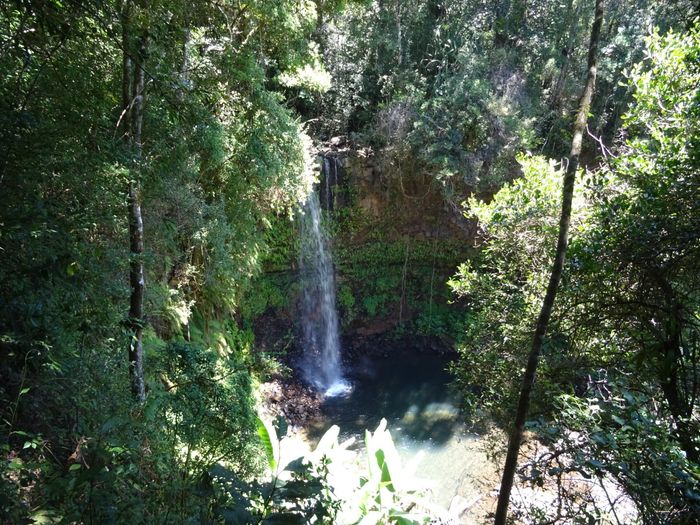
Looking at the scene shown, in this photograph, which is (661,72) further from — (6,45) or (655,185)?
(6,45)

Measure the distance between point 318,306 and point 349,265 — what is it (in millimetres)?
1963

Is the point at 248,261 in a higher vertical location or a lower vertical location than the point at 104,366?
higher

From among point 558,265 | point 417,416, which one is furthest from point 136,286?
point 417,416

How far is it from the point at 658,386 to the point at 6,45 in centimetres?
626

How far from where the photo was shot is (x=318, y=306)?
47.4 feet

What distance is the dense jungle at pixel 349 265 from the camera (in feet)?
9.36

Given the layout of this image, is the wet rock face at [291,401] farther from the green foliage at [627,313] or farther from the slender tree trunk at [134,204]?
the green foliage at [627,313]

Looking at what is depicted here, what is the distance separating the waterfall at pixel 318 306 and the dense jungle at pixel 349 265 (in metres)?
0.11

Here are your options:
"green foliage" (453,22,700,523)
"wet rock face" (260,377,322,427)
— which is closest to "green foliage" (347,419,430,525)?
"green foliage" (453,22,700,523)

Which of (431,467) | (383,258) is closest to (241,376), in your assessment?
(431,467)

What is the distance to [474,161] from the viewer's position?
12672 millimetres

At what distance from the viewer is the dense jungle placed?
2854 millimetres

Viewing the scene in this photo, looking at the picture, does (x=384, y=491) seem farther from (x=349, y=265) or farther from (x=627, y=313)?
(x=349, y=265)

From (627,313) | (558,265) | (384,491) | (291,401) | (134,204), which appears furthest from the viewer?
(291,401)
